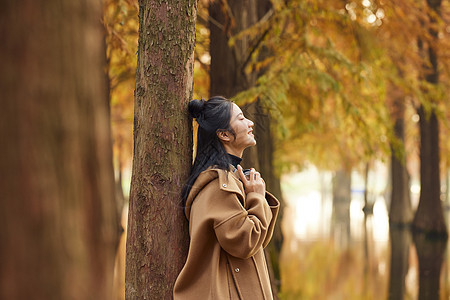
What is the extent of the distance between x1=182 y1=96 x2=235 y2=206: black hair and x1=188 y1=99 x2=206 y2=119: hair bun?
43mm

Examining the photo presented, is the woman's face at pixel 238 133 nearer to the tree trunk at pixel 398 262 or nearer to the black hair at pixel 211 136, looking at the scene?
the black hair at pixel 211 136

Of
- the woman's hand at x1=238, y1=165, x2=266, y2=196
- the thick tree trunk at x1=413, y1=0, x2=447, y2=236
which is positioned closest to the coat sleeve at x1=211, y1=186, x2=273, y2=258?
the woman's hand at x1=238, y1=165, x2=266, y2=196

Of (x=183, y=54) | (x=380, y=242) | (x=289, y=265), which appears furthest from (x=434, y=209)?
(x=183, y=54)

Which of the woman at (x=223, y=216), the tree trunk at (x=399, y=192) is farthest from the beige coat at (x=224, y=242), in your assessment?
the tree trunk at (x=399, y=192)

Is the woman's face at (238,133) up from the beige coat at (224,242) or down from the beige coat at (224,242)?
up

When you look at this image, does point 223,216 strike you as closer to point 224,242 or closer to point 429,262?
point 224,242

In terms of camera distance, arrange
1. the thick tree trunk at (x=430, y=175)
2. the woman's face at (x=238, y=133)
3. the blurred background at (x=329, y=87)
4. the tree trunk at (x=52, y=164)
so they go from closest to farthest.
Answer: the tree trunk at (x=52, y=164) → the woman's face at (x=238, y=133) → the blurred background at (x=329, y=87) → the thick tree trunk at (x=430, y=175)

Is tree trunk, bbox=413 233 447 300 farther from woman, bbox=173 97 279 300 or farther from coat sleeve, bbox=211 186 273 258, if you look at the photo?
coat sleeve, bbox=211 186 273 258

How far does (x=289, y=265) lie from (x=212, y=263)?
385 inches

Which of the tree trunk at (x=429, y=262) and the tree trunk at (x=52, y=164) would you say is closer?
the tree trunk at (x=52, y=164)

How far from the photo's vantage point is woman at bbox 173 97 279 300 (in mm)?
3008

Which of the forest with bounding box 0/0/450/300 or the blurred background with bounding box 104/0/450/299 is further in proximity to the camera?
the blurred background with bounding box 104/0/450/299

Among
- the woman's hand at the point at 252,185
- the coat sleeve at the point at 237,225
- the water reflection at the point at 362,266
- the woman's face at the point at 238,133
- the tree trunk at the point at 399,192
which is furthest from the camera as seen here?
the tree trunk at the point at 399,192

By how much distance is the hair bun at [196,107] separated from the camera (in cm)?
343
